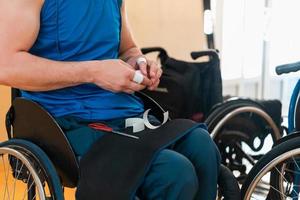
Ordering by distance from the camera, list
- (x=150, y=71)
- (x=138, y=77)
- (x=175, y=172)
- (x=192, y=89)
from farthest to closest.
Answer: (x=192, y=89)
(x=150, y=71)
(x=138, y=77)
(x=175, y=172)

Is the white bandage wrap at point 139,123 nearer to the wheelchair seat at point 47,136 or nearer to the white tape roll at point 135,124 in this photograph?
the white tape roll at point 135,124

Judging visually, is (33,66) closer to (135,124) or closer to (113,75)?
(113,75)

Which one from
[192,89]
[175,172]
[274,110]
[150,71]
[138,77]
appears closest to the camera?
[175,172]

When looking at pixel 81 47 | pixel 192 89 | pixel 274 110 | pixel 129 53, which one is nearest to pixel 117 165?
pixel 81 47

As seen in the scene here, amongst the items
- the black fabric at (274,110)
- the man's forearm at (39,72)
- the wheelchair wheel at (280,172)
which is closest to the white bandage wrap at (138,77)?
the man's forearm at (39,72)

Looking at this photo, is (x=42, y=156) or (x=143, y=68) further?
(x=143, y=68)

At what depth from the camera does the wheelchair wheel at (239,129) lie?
1.84 m

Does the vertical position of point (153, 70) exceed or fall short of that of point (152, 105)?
it exceeds it

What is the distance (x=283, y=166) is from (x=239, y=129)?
0.76 meters

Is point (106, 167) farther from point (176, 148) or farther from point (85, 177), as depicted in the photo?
point (176, 148)

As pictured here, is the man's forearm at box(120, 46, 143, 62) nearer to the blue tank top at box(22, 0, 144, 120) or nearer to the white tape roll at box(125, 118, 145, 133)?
the blue tank top at box(22, 0, 144, 120)

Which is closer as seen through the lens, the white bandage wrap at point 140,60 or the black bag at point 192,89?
the white bandage wrap at point 140,60

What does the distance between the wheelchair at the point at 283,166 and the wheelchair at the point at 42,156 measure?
0.36 ft

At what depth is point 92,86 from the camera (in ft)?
3.82
